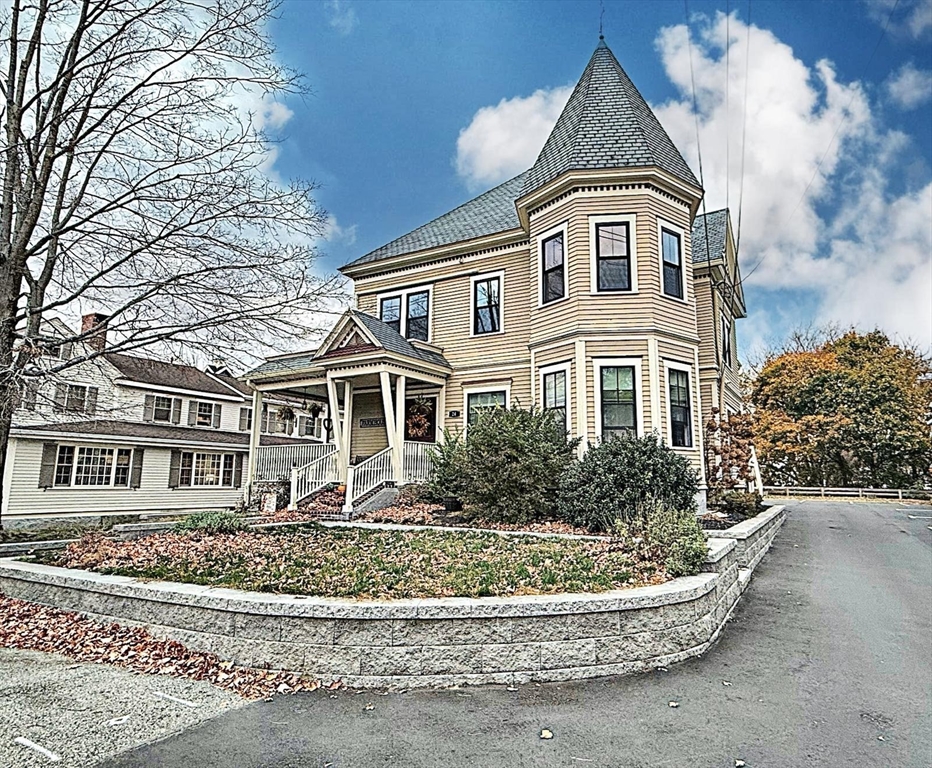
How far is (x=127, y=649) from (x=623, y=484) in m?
7.40

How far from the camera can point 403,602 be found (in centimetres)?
486

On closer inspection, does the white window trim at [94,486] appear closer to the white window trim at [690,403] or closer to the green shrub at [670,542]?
the white window trim at [690,403]

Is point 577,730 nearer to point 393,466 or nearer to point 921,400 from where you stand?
point 393,466

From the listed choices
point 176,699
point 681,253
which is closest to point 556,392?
point 681,253

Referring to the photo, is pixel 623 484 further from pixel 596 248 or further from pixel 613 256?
pixel 596 248

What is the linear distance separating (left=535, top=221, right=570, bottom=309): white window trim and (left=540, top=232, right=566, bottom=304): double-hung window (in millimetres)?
24

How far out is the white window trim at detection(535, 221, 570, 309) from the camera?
45.9 feet

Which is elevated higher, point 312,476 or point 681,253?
point 681,253

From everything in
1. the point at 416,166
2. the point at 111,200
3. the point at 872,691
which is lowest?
the point at 872,691

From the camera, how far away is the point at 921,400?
31.6 metres

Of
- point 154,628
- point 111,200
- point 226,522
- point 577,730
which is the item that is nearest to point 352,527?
point 226,522

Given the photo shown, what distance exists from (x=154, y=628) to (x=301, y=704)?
191 centimetres

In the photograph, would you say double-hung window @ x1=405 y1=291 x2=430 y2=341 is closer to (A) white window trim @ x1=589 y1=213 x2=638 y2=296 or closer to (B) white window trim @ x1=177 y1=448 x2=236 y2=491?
(A) white window trim @ x1=589 y1=213 x2=638 y2=296

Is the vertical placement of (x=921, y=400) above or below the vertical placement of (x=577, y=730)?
above
